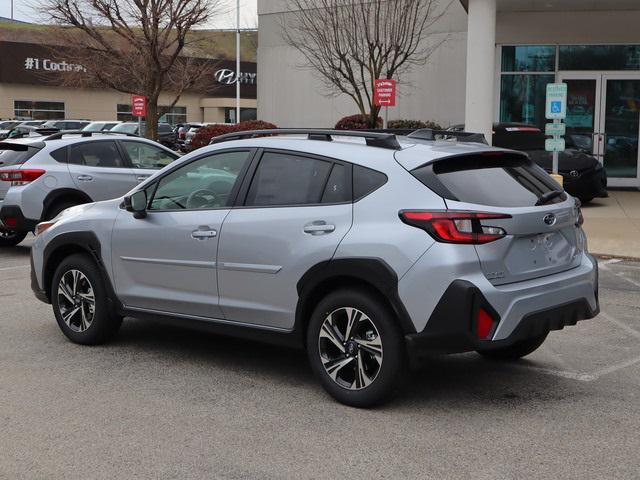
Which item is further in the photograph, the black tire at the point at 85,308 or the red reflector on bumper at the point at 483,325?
the black tire at the point at 85,308

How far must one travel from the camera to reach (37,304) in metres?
8.64

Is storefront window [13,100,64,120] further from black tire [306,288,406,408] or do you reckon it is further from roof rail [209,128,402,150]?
black tire [306,288,406,408]

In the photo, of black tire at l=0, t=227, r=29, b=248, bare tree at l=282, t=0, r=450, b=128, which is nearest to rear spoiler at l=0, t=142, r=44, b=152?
black tire at l=0, t=227, r=29, b=248

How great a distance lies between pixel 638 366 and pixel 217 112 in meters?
66.4

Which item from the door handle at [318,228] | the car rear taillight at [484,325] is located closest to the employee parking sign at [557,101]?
the door handle at [318,228]

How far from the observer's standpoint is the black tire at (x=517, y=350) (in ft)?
20.6

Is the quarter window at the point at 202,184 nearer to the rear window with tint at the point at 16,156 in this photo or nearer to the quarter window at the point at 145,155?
the rear window with tint at the point at 16,156

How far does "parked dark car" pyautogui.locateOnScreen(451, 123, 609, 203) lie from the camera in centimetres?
1725

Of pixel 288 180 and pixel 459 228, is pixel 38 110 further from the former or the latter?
pixel 459 228

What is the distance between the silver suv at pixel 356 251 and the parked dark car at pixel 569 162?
11507mm

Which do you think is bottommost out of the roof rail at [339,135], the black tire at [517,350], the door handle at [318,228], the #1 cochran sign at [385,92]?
the black tire at [517,350]

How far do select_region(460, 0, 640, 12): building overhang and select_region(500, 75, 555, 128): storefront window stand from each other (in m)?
1.68

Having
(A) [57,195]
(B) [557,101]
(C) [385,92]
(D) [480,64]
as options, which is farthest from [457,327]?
(C) [385,92]

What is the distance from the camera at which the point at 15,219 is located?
1152 cm
